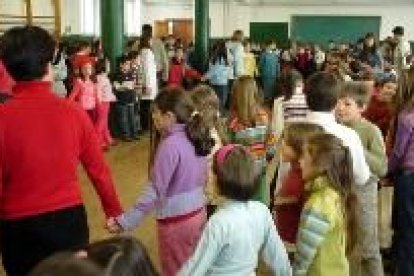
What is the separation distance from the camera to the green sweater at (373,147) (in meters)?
3.87

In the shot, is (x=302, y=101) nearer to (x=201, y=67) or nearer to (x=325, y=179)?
(x=325, y=179)

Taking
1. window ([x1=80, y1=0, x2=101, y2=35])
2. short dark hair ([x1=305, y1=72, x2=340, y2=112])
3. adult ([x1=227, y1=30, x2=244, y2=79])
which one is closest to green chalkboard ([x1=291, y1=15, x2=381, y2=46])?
window ([x1=80, y1=0, x2=101, y2=35])

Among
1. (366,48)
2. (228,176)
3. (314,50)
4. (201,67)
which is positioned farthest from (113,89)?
(314,50)

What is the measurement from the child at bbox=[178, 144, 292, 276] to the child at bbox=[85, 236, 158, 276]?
128 cm

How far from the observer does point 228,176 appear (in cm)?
267

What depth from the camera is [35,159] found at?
2705mm

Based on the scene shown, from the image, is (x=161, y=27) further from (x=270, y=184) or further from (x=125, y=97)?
(x=270, y=184)

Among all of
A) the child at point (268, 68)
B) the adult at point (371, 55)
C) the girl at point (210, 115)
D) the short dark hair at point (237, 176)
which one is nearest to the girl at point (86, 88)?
the adult at point (371, 55)

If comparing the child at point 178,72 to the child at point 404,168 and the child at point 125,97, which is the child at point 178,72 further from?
the child at point 404,168

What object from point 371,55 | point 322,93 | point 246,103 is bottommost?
point 246,103

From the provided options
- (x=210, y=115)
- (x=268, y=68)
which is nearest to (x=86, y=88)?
(x=210, y=115)

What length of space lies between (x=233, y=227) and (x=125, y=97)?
7.91m

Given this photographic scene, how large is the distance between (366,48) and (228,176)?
26.5ft

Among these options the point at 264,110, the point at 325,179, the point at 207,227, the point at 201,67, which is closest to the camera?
the point at 207,227
